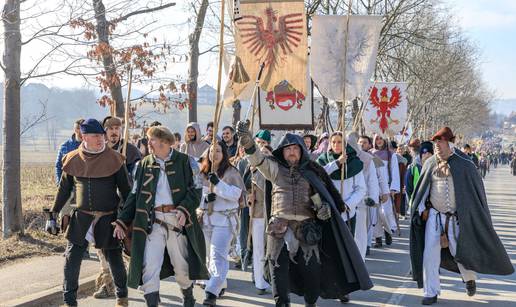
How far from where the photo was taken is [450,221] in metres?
Answer: 7.90

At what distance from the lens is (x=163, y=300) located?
7.80 metres

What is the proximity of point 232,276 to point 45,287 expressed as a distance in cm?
245

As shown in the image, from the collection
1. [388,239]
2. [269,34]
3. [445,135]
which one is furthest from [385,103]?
[445,135]

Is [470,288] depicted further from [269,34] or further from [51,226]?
[51,226]

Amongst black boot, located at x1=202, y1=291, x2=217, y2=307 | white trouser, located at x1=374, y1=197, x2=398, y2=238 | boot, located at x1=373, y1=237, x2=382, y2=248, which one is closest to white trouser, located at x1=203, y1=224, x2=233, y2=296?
black boot, located at x1=202, y1=291, x2=217, y2=307

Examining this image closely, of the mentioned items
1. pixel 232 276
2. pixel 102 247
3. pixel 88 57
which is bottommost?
pixel 232 276

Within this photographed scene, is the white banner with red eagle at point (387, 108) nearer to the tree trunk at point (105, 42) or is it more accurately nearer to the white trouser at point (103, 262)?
the tree trunk at point (105, 42)

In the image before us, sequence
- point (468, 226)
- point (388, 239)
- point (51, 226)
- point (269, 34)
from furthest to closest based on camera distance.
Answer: point (388, 239) < point (269, 34) < point (468, 226) < point (51, 226)

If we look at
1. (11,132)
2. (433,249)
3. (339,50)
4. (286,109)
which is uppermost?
→ (339,50)

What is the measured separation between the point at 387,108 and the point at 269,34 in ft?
33.0

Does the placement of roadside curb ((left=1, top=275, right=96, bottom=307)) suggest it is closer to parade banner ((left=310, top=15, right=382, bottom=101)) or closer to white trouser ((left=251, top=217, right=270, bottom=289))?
white trouser ((left=251, top=217, right=270, bottom=289))

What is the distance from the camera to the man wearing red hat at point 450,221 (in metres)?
7.81

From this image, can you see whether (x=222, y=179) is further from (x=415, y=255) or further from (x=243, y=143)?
(x=415, y=255)

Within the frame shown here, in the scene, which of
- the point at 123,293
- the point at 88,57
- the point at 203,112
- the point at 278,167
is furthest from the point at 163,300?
the point at 203,112
